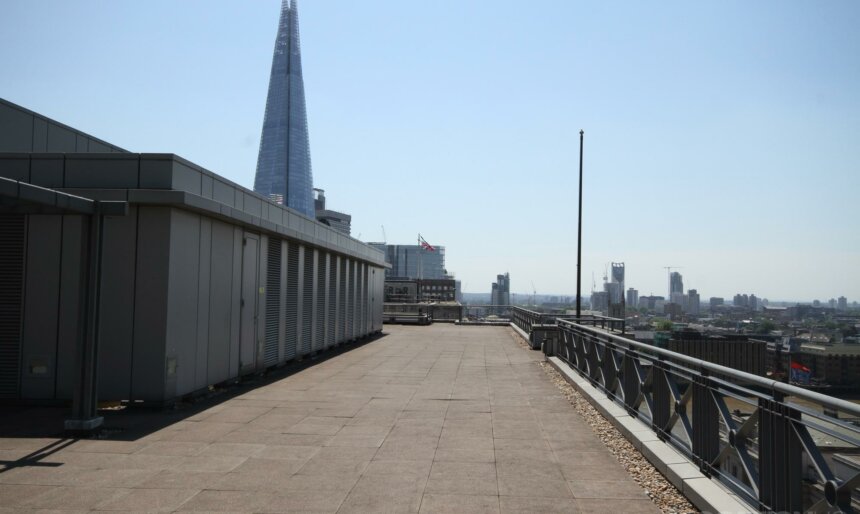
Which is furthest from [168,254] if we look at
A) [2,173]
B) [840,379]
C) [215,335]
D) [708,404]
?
[840,379]

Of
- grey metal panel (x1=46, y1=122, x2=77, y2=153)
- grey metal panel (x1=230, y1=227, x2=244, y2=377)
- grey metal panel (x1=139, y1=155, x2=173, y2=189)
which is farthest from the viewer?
grey metal panel (x1=46, y1=122, x2=77, y2=153)

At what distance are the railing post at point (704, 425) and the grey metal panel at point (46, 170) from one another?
9.44 m

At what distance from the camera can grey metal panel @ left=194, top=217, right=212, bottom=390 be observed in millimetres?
10266

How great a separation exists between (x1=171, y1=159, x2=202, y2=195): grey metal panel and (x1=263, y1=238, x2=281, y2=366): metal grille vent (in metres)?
3.83

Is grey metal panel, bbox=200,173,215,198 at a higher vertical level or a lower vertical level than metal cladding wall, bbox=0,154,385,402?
higher

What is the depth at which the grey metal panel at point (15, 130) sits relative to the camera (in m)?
11.0

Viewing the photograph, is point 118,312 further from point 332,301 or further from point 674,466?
point 332,301

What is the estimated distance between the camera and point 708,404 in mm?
5664

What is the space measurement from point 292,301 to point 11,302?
686 cm

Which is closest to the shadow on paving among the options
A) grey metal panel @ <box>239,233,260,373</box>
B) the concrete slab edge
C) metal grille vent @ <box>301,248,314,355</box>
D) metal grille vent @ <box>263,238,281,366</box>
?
grey metal panel @ <box>239,233,260,373</box>

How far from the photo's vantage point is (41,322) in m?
9.47

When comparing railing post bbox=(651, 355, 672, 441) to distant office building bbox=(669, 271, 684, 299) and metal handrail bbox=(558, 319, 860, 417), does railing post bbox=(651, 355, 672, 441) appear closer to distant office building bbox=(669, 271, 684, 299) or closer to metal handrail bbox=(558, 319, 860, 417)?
metal handrail bbox=(558, 319, 860, 417)

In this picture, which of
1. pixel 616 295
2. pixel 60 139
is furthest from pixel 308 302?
pixel 616 295

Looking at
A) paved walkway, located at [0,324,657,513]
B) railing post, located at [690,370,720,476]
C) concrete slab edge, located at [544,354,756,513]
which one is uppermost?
railing post, located at [690,370,720,476]
